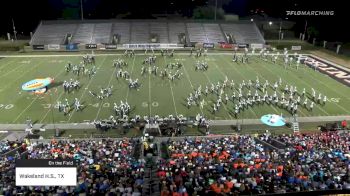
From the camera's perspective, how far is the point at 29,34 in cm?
6319

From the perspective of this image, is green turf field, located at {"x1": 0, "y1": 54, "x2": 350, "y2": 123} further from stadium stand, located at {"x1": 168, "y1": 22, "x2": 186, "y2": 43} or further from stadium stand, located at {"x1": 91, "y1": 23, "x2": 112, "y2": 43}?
stadium stand, located at {"x1": 168, "y1": 22, "x2": 186, "y2": 43}

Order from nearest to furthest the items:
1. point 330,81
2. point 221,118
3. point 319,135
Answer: point 319,135, point 221,118, point 330,81

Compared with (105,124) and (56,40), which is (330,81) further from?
(56,40)

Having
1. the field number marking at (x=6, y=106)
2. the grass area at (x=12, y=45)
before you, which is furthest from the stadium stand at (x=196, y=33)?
the field number marking at (x=6, y=106)

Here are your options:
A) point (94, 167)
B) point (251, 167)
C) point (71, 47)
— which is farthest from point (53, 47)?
point (251, 167)

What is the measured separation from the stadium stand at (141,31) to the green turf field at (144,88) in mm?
11682

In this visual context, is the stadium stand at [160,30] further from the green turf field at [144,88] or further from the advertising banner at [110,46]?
the green turf field at [144,88]

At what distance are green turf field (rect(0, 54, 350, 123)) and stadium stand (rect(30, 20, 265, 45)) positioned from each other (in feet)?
38.3

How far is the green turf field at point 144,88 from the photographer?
26938 millimetres

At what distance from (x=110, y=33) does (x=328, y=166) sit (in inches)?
1905

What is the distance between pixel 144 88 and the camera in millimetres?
32594

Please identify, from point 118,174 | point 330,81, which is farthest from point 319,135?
point 330,81

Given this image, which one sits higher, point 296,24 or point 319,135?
point 296,24

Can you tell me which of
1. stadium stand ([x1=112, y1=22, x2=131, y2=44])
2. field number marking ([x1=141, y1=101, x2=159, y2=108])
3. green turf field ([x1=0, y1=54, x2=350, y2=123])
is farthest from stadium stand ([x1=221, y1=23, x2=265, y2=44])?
field number marking ([x1=141, y1=101, x2=159, y2=108])
